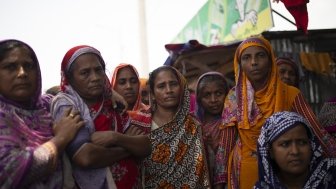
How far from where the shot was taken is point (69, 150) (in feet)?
7.83

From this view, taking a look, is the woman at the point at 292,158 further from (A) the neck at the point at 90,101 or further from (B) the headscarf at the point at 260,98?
(A) the neck at the point at 90,101

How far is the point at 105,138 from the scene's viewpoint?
8.07ft

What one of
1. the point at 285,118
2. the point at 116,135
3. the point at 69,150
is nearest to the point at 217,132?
the point at 285,118

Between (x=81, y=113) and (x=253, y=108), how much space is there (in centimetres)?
160

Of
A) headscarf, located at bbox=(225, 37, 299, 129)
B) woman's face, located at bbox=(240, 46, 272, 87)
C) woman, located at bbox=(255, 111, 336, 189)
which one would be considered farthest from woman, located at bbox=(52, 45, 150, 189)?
woman's face, located at bbox=(240, 46, 272, 87)

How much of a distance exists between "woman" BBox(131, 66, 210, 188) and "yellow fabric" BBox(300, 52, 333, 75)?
5.37 metres

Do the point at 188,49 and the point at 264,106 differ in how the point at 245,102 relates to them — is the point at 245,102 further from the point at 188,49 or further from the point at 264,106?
Answer: the point at 188,49

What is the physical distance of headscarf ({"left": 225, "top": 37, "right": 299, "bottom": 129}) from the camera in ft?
10.7

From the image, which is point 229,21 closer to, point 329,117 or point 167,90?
point 329,117

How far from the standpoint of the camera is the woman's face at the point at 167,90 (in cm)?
339

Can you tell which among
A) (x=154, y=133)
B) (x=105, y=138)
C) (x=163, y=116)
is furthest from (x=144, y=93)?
(x=105, y=138)

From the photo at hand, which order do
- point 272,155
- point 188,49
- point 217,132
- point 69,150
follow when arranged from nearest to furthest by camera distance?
point 69,150 < point 272,155 < point 217,132 < point 188,49

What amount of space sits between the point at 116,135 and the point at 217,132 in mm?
1645

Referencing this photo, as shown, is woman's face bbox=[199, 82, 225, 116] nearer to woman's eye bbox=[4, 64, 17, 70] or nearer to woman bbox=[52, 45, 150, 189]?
woman bbox=[52, 45, 150, 189]
